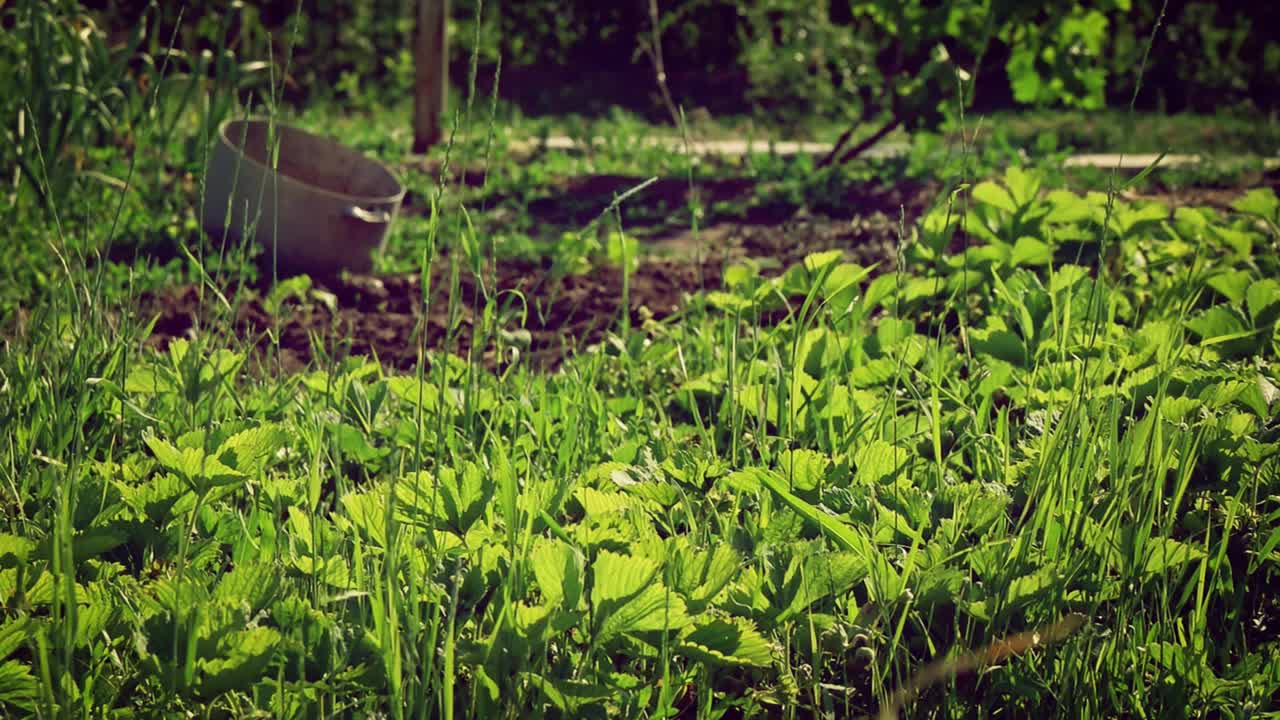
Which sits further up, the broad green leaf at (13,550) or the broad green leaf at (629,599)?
the broad green leaf at (629,599)

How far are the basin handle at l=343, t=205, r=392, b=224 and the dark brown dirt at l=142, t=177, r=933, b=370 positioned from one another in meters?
0.19

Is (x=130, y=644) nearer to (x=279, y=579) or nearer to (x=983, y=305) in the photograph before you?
(x=279, y=579)

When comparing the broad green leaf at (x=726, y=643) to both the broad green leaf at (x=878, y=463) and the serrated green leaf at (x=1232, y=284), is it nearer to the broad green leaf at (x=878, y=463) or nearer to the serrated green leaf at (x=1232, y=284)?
the broad green leaf at (x=878, y=463)

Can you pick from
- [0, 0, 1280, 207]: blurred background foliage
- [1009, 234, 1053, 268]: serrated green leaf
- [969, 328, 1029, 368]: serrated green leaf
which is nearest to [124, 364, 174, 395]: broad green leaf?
[969, 328, 1029, 368]: serrated green leaf

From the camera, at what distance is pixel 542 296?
3.52 m

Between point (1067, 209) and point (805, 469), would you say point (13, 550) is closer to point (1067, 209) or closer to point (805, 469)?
point (805, 469)

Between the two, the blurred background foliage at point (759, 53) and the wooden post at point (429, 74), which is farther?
the wooden post at point (429, 74)

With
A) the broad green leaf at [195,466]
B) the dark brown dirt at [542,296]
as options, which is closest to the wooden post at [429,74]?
the dark brown dirt at [542,296]

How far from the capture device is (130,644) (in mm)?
1264

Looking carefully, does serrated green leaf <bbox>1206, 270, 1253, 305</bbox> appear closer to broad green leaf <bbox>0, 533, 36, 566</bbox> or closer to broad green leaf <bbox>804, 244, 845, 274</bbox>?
broad green leaf <bbox>804, 244, 845, 274</bbox>

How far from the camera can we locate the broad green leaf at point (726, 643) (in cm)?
125

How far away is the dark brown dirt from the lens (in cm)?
311

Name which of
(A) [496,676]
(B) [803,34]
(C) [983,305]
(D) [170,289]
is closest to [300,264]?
(D) [170,289]

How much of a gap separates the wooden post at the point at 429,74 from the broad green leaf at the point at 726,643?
4.88 metres
